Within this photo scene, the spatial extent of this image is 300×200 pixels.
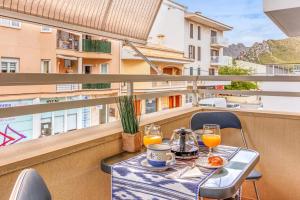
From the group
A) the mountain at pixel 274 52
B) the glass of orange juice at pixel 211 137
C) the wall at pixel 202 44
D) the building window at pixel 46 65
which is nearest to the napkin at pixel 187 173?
the glass of orange juice at pixel 211 137

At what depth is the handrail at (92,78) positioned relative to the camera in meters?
1.20

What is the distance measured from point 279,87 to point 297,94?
219 centimetres

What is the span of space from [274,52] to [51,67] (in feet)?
10.3

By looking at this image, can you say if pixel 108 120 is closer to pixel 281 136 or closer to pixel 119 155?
pixel 119 155

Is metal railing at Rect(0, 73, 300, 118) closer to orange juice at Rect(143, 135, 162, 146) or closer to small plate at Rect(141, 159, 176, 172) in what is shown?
orange juice at Rect(143, 135, 162, 146)

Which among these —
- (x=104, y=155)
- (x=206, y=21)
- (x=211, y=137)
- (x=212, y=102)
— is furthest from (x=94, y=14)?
(x=206, y=21)

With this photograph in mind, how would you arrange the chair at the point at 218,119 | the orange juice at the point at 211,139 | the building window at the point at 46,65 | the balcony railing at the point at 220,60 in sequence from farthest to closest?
the balcony railing at the point at 220,60 < the building window at the point at 46,65 < the chair at the point at 218,119 < the orange juice at the point at 211,139

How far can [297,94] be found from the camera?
242 centimetres

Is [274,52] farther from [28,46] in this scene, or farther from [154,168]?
[154,168]

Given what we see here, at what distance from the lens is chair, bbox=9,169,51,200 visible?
0.68 meters

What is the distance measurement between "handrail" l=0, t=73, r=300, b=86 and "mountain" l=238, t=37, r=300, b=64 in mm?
1983

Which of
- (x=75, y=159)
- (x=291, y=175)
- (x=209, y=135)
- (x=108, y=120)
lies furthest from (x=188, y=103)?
(x=75, y=159)

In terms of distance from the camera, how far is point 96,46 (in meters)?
4.75

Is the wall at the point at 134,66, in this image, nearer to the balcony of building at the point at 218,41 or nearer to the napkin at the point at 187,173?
the balcony of building at the point at 218,41
